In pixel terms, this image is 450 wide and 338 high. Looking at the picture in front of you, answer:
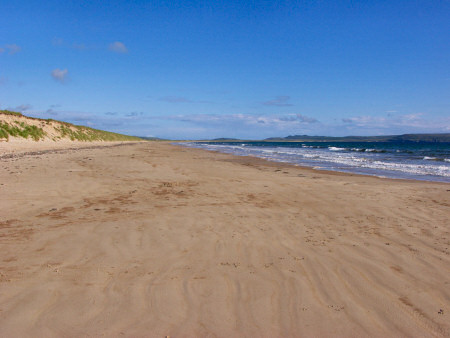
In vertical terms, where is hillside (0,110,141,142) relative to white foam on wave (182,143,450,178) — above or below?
above

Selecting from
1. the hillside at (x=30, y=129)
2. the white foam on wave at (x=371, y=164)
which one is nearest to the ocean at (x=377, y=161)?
the white foam on wave at (x=371, y=164)

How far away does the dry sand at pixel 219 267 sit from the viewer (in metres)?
2.78

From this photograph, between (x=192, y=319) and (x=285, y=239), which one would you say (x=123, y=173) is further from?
(x=192, y=319)

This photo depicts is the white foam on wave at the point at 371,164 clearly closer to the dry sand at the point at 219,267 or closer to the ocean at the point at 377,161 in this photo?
the ocean at the point at 377,161

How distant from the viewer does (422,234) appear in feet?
17.5

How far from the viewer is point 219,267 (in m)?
3.89

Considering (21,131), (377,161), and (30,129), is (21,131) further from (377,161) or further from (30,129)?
(377,161)

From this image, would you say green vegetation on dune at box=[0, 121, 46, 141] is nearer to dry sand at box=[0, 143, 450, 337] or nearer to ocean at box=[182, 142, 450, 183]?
ocean at box=[182, 142, 450, 183]

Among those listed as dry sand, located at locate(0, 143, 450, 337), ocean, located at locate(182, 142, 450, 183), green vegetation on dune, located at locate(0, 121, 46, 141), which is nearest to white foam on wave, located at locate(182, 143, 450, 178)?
ocean, located at locate(182, 142, 450, 183)

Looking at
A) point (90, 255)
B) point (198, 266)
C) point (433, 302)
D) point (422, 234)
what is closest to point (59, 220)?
point (90, 255)

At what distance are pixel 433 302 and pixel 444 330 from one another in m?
0.49

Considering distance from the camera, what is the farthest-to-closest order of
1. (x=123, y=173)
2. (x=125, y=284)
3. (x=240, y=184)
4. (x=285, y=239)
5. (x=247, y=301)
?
1. (x=123, y=173)
2. (x=240, y=184)
3. (x=285, y=239)
4. (x=125, y=284)
5. (x=247, y=301)

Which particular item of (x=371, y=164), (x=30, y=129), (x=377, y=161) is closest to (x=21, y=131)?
(x=30, y=129)

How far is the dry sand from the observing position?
9.12 ft
